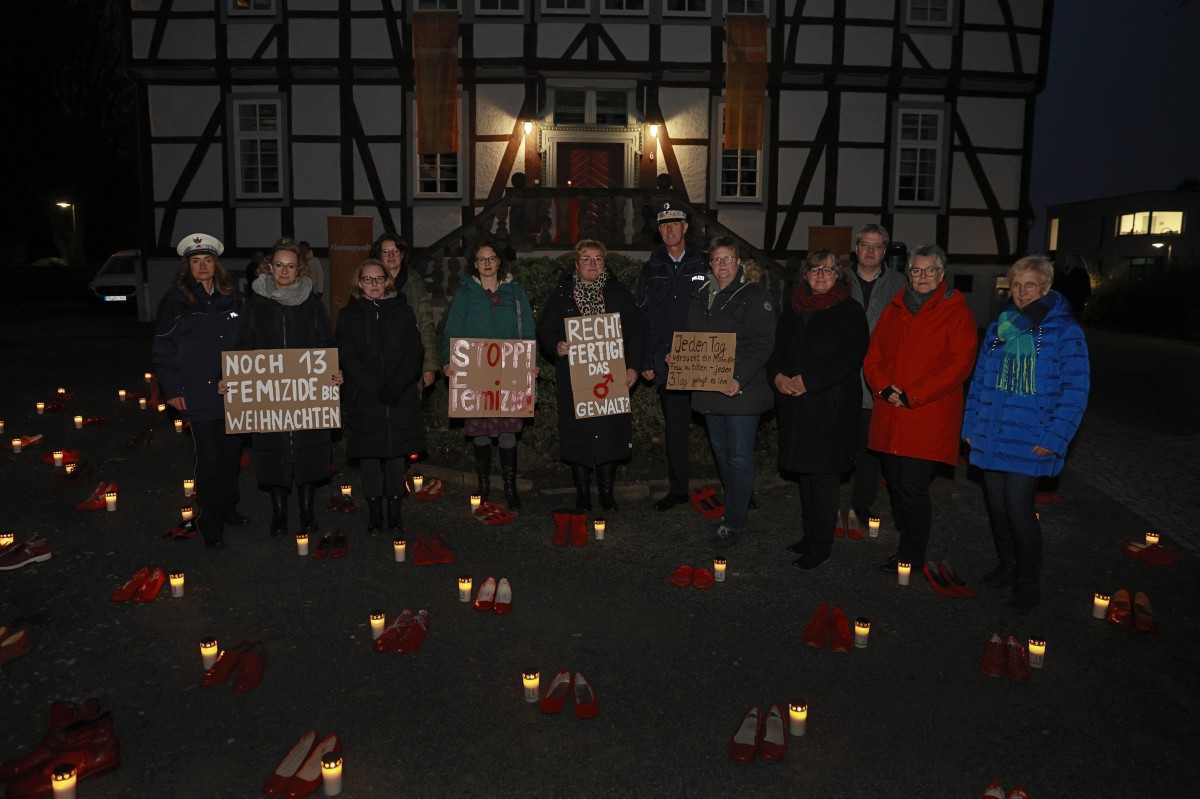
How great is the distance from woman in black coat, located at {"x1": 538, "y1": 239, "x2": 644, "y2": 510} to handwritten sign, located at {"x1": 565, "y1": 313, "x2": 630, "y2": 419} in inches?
2.6

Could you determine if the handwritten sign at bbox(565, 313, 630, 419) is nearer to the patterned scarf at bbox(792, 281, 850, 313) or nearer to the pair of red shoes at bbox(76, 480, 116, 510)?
the patterned scarf at bbox(792, 281, 850, 313)

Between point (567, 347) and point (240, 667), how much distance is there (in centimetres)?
342

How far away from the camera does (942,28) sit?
63.6 feet

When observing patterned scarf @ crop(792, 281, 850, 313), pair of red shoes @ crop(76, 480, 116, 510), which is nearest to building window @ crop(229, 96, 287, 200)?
pair of red shoes @ crop(76, 480, 116, 510)

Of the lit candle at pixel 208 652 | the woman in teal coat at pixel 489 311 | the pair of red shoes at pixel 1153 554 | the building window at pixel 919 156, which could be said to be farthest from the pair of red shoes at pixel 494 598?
the building window at pixel 919 156

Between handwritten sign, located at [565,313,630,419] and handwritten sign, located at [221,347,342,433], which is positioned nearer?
handwritten sign, located at [221,347,342,433]

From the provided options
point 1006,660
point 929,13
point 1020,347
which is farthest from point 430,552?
point 929,13

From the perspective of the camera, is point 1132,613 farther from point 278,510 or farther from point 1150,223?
point 1150,223

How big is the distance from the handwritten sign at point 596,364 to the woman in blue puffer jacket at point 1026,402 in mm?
2653

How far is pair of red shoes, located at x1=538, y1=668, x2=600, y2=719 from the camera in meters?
4.03

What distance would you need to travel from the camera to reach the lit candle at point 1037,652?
15.0ft

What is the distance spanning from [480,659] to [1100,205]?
60231 millimetres

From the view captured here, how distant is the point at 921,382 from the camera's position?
559 cm

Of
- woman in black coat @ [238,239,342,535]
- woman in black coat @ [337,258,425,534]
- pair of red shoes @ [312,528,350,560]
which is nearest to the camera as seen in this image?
pair of red shoes @ [312,528,350,560]
